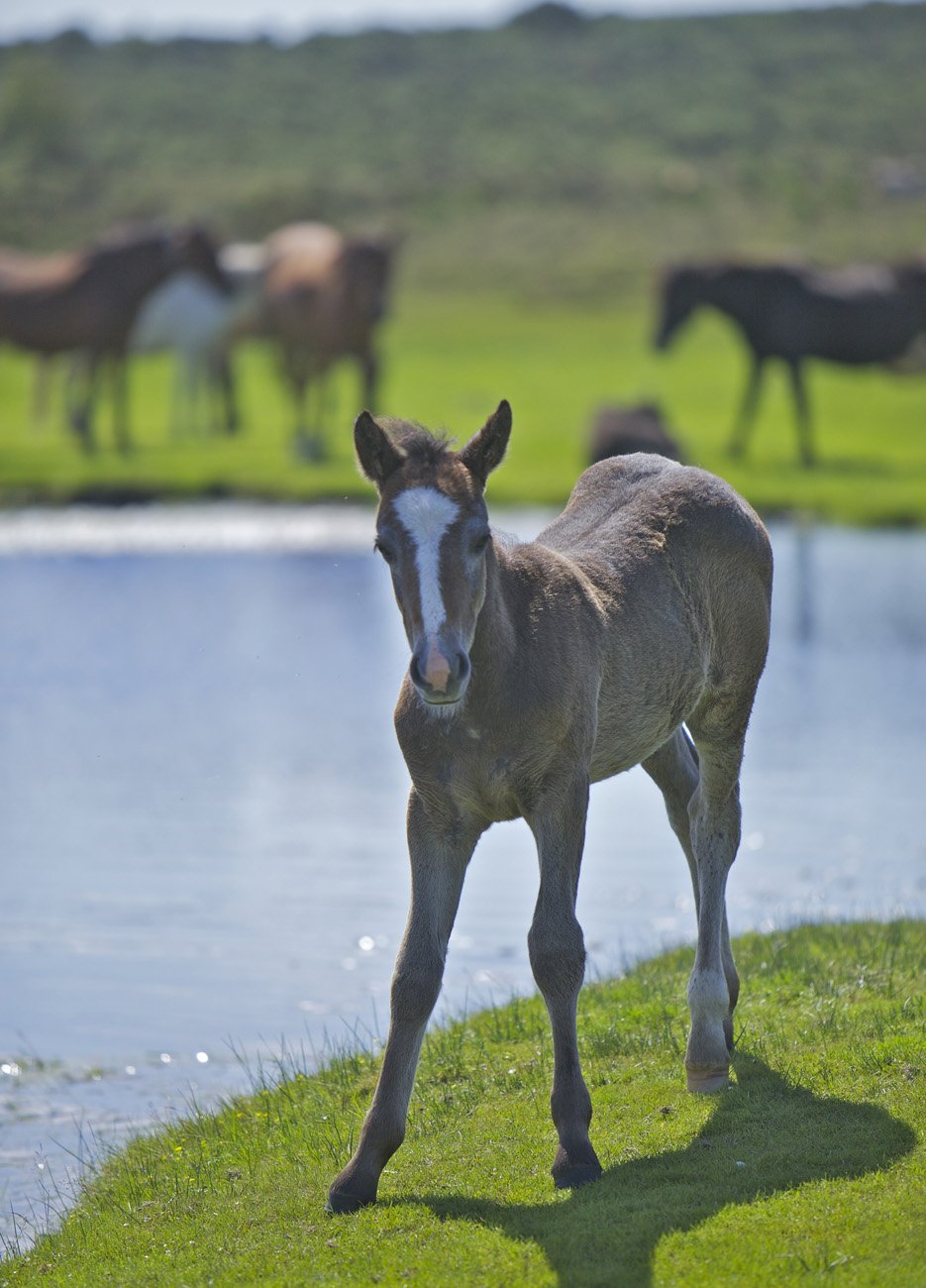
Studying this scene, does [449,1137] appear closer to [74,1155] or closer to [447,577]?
[74,1155]

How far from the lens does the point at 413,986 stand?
5.43 metres

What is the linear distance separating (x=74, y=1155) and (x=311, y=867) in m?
4.39

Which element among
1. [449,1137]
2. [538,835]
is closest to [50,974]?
[449,1137]

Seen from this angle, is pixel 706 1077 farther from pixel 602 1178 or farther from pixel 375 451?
pixel 375 451

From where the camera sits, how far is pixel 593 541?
639 centimetres

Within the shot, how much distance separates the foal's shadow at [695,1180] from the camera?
4.80 metres

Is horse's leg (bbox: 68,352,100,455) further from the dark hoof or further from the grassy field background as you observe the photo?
the dark hoof

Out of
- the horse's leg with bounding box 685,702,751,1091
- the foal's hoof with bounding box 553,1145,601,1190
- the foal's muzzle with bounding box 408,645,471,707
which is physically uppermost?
the foal's muzzle with bounding box 408,645,471,707

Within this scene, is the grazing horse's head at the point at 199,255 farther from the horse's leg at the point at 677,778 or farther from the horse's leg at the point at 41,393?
the horse's leg at the point at 677,778

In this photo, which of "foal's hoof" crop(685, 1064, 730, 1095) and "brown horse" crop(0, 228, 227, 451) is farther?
"brown horse" crop(0, 228, 227, 451)

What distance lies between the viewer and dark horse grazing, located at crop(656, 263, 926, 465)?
27.6 meters

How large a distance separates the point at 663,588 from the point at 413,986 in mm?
1757

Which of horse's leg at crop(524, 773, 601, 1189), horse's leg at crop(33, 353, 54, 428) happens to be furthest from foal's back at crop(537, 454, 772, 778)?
horse's leg at crop(33, 353, 54, 428)

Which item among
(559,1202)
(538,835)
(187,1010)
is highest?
(538,835)
